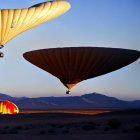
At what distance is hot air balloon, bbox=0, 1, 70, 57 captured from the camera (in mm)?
28312

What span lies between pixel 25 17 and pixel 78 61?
22.1 feet

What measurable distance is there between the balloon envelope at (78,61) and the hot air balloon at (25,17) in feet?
10.7

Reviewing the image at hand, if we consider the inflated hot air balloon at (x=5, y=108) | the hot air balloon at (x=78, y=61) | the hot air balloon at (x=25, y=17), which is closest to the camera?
the hot air balloon at (x=25, y=17)

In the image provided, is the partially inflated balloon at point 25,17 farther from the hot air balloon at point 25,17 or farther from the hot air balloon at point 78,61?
the hot air balloon at point 78,61

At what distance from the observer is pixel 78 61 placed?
1299 inches

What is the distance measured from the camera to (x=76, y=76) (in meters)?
34.6

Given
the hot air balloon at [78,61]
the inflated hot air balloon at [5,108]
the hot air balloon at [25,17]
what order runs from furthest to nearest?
the inflated hot air balloon at [5,108]
the hot air balloon at [78,61]
the hot air balloon at [25,17]

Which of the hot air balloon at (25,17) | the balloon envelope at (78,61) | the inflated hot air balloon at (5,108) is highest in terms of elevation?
→ the hot air balloon at (25,17)

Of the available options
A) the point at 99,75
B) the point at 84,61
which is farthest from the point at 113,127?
the point at 99,75

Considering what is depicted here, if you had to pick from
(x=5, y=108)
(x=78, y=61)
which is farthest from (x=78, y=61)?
(x=5, y=108)

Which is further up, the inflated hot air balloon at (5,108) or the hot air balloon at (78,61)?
the hot air balloon at (78,61)

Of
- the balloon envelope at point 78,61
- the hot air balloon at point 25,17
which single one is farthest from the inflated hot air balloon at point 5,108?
the hot air balloon at point 25,17

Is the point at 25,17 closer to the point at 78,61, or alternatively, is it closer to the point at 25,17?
the point at 25,17

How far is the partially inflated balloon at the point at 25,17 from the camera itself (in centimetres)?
2833
